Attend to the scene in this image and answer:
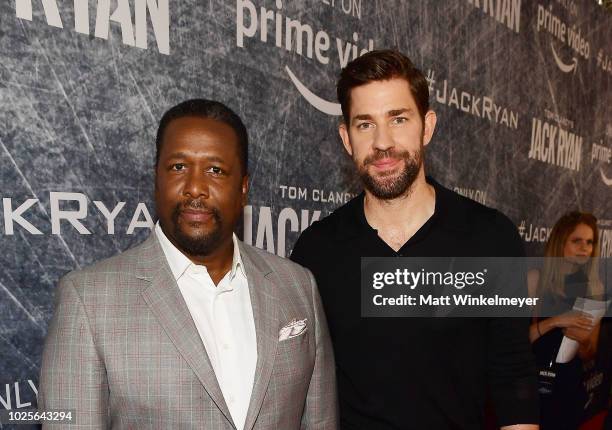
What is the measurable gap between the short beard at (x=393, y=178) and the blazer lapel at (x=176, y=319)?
775mm

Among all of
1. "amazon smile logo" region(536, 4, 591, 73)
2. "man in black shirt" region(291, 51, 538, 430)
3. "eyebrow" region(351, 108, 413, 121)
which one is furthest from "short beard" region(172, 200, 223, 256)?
"amazon smile logo" region(536, 4, 591, 73)

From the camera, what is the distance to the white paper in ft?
10.8

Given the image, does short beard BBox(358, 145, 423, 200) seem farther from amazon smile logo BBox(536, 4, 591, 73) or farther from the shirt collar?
amazon smile logo BBox(536, 4, 591, 73)

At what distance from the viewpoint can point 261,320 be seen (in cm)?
153

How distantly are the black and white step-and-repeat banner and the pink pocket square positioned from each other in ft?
2.66

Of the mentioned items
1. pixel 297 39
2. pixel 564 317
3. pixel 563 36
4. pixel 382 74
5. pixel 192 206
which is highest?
pixel 563 36

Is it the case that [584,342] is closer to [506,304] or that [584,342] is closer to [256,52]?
[506,304]

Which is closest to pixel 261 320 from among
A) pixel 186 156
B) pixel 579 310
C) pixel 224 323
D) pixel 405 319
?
pixel 224 323

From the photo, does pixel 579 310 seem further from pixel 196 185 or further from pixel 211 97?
pixel 196 185

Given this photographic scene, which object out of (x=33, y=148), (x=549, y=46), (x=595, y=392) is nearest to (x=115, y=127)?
(x=33, y=148)

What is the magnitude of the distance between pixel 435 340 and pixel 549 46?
3.92 m

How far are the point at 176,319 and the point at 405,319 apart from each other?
0.82m

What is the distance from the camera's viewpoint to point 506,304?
193 centimetres

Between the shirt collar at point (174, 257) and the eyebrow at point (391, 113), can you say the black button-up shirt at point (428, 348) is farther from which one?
the shirt collar at point (174, 257)
